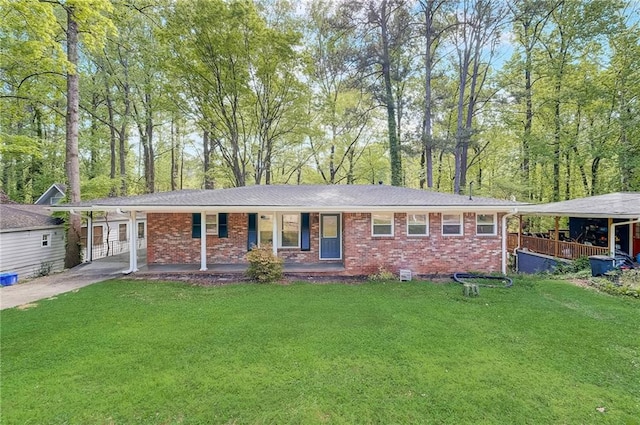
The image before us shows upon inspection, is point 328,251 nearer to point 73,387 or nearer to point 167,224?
point 167,224

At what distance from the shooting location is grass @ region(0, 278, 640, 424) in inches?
131

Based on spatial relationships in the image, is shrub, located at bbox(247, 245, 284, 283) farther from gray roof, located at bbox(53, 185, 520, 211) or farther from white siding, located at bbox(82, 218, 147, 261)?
white siding, located at bbox(82, 218, 147, 261)

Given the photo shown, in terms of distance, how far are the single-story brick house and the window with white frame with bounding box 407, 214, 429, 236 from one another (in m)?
0.03

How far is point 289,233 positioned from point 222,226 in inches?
101

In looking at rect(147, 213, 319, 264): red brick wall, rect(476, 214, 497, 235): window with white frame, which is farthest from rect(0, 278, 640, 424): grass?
rect(147, 213, 319, 264): red brick wall

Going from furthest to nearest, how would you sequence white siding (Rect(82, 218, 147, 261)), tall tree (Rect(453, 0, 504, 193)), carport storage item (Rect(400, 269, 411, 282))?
tall tree (Rect(453, 0, 504, 193)), white siding (Rect(82, 218, 147, 261)), carport storage item (Rect(400, 269, 411, 282))

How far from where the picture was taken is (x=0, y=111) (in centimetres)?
1137

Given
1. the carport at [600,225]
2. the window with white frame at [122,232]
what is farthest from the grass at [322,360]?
the window with white frame at [122,232]

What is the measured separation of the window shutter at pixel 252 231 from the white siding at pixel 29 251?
9753mm

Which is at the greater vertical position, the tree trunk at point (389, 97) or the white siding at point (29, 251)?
the tree trunk at point (389, 97)

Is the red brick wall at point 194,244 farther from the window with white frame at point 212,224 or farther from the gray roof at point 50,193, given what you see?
the gray roof at point 50,193

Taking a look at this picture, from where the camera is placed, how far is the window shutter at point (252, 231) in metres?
10.9

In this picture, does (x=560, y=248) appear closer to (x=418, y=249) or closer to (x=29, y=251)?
(x=418, y=249)

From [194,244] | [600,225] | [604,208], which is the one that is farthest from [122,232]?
[600,225]
